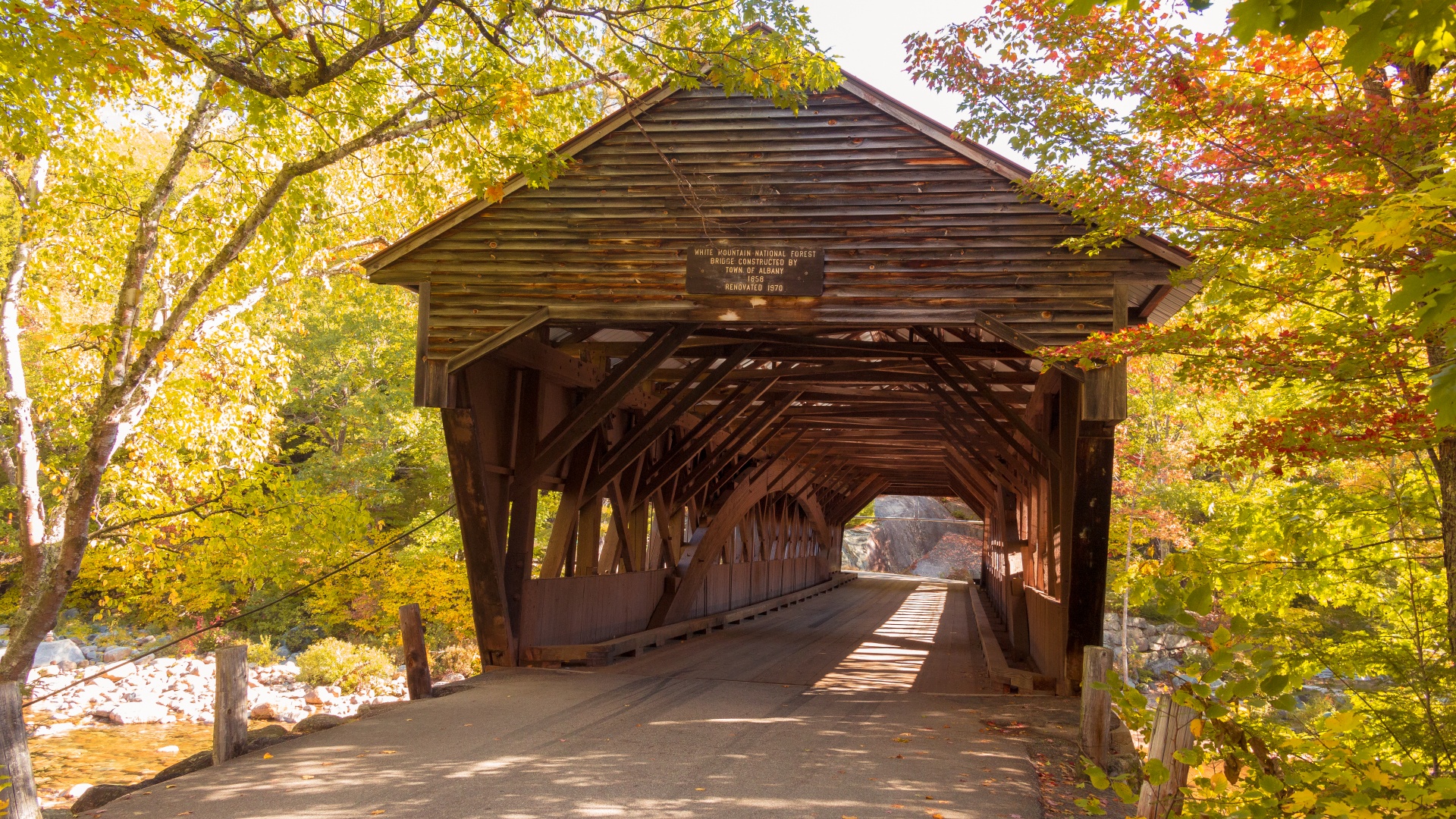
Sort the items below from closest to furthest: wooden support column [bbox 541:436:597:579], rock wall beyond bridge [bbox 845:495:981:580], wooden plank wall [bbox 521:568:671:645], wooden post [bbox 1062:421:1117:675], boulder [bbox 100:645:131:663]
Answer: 1. wooden post [bbox 1062:421:1117:675]
2. wooden plank wall [bbox 521:568:671:645]
3. wooden support column [bbox 541:436:597:579]
4. boulder [bbox 100:645:131:663]
5. rock wall beyond bridge [bbox 845:495:981:580]

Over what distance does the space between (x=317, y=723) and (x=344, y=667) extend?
36.5 feet

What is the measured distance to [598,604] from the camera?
10055mm

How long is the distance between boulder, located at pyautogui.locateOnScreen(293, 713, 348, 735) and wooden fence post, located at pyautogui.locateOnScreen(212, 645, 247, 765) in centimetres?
79

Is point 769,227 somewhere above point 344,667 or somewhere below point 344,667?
above

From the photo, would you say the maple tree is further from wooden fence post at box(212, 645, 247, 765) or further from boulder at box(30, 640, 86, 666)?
boulder at box(30, 640, 86, 666)

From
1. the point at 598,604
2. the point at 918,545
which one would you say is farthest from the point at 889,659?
the point at 918,545

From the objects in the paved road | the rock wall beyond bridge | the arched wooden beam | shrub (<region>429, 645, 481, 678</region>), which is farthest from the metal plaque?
the rock wall beyond bridge

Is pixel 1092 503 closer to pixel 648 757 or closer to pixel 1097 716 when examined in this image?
pixel 1097 716

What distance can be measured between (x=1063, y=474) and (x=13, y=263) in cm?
1044

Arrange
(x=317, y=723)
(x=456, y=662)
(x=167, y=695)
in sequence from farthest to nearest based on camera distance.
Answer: (x=456, y=662) → (x=167, y=695) → (x=317, y=723)

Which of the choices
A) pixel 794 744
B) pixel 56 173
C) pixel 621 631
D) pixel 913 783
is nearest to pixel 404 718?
pixel 794 744

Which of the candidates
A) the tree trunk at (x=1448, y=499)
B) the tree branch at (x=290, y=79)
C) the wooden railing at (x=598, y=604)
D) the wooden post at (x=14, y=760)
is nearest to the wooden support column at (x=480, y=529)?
the wooden railing at (x=598, y=604)

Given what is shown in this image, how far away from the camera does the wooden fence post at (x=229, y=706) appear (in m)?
5.18

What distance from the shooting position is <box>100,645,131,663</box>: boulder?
17906mm
